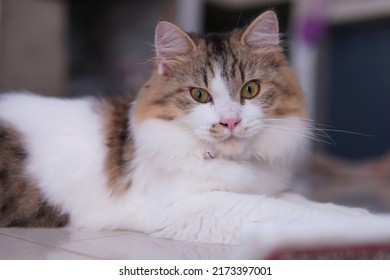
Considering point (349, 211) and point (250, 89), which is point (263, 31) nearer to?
point (250, 89)

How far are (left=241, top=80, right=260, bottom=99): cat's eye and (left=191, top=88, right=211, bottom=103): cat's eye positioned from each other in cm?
11

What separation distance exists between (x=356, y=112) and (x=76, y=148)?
12.7ft

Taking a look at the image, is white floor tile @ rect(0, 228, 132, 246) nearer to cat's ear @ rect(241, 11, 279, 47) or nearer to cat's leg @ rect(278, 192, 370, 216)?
cat's leg @ rect(278, 192, 370, 216)

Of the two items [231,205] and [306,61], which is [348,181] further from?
[231,205]

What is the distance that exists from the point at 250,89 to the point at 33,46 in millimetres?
1987

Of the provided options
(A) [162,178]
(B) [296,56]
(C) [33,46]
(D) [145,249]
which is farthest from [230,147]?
(B) [296,56]

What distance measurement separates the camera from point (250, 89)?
153 centimetres

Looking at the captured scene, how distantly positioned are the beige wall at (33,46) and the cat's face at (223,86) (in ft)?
5.33

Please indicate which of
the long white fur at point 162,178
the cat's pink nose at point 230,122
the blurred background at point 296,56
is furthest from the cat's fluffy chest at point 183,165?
the blurred background at point 296,56

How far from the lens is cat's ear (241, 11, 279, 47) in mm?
1599

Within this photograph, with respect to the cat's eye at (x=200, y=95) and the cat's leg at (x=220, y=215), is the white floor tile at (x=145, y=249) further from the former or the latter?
the cat's eye at (x=200, y=95)

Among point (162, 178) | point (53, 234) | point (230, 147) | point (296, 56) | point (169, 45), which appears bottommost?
point (53, 234)

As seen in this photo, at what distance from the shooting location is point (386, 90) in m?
4.84

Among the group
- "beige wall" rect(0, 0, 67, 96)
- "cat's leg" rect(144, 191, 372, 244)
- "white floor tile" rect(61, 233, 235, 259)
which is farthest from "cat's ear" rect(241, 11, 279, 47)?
"beige wall" rect(0, 0, 67, 96)
